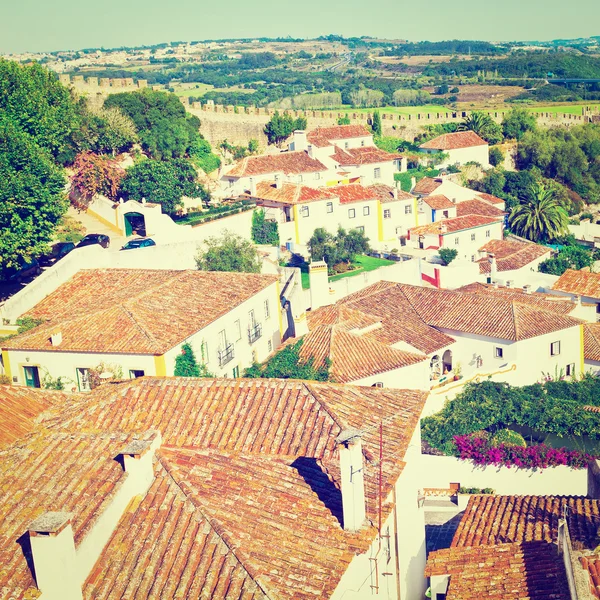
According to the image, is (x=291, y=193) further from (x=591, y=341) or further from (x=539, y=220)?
(x=539, y=220)

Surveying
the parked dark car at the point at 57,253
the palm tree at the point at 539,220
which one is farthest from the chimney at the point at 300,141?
the parked dark car at the point at 57,253

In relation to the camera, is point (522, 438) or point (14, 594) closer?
point (14, 594)

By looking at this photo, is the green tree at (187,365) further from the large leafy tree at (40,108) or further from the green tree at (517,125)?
the green tree at (517,125)

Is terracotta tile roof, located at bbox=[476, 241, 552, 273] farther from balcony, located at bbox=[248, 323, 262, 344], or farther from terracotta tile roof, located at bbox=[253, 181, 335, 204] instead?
balcony, located at bbox=[248, 323, 262, 344]

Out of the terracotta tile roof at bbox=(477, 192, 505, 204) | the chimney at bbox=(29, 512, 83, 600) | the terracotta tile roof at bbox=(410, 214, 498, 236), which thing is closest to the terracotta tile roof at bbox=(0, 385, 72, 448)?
the chimney at bbox=(29, 512, 83, 600)

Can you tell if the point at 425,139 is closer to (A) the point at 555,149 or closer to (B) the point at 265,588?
(A) the point at 555,149

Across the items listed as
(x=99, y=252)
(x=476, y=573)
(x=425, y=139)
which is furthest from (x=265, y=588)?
(x=425, y=139)
